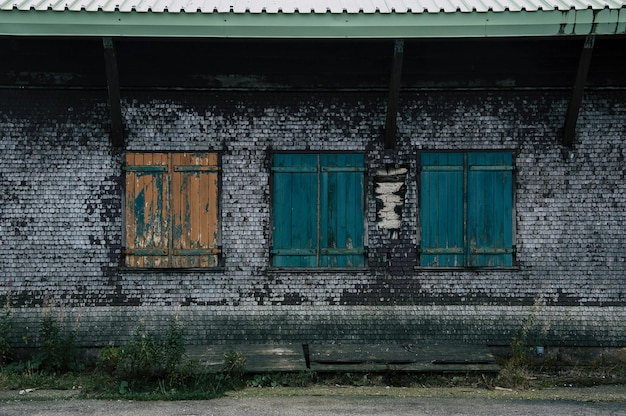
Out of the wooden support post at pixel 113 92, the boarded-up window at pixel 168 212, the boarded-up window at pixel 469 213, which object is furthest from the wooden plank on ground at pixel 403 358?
the wooden support post at pixel 113 92

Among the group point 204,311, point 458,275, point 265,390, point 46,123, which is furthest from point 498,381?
point 46,123

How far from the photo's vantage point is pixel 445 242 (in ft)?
30.0

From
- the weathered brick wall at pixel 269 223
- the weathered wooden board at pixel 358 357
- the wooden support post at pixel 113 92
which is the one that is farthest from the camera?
the weathered brick wall at pixel 269 223

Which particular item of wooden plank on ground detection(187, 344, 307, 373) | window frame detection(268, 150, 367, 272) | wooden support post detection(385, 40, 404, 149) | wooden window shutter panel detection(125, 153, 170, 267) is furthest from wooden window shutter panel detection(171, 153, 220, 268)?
wooden support post detection(385, 40, 404, 149)

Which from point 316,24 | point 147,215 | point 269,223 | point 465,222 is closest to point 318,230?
point 269,223

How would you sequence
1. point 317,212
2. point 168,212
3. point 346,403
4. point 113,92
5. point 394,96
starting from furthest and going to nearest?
1. point 317,212
2. point 168,212
3. point 394,96
4. point 113,92
5. point 346,403

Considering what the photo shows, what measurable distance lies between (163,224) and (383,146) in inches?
120

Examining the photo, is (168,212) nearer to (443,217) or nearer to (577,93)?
(443,217)

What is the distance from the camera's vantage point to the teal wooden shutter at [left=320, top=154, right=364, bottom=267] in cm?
915

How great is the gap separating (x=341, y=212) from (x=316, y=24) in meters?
2.51

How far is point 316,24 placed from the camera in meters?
7.86

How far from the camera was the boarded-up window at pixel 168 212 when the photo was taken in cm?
905

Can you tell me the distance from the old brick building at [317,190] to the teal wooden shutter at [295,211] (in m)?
0.03

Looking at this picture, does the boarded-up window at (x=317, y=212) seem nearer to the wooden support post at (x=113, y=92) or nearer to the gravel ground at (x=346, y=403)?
the gravel ground at (x=346, y=403)
